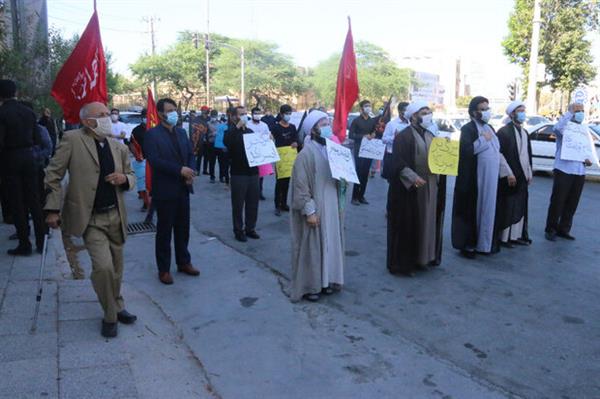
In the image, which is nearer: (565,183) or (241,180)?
(241,180)

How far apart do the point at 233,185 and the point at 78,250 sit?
2180 mm

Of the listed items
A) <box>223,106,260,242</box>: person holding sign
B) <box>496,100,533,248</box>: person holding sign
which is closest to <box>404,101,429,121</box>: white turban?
<box>496,100,533,248</box>: person holding sign

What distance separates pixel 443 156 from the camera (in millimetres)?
5969

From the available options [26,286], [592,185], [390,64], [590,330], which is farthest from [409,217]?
[390,64]

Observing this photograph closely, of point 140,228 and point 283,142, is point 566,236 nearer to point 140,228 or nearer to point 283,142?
point 283,142

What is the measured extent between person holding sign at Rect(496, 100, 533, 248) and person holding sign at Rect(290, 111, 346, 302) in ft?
9.18

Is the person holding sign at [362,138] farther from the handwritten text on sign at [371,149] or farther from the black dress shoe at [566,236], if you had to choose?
the black dress shoe at [566,236]

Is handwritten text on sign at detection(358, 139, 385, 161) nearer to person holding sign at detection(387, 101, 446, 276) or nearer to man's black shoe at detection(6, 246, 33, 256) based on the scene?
person holding sign at detection(387, 101, 446, 276)

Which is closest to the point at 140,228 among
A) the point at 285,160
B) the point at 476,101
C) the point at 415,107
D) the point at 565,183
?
the point at 285,160

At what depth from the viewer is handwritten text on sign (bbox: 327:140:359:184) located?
16.6 ft

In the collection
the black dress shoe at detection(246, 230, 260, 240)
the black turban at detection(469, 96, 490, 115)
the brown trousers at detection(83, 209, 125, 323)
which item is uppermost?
the black turban at detection(469, 96, 490, 115)

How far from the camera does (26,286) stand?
16.9 ft

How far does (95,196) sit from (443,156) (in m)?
3.65

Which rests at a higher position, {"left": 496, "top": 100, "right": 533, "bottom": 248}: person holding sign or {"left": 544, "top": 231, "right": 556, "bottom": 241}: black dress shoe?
{"left": 496, "top": 100, "right": 533, "bottom": 248}: person holding sign
